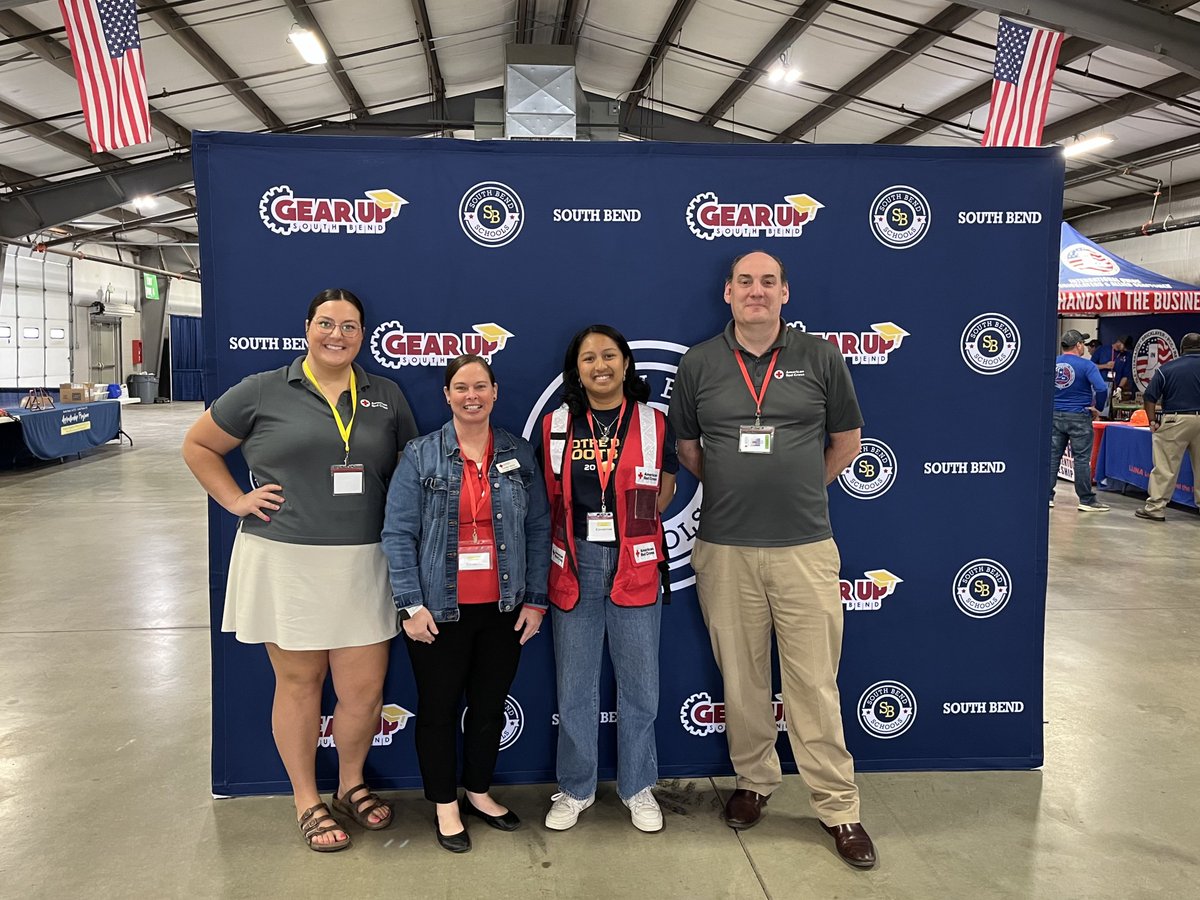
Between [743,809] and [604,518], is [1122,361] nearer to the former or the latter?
[743,809]

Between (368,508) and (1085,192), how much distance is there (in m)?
15.6

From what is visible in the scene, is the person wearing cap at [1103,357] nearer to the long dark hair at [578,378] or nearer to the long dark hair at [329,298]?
the long dark hair at [578,378]

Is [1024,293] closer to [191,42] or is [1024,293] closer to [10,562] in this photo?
[10,562]

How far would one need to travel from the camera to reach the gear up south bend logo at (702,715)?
9.42 feet

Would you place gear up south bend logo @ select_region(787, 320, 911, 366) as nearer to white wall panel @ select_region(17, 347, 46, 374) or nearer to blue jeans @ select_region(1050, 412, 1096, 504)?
blue jeans @ select_region(1050, 412, 1096, 504)

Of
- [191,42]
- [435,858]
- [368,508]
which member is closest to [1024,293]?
[368,508]

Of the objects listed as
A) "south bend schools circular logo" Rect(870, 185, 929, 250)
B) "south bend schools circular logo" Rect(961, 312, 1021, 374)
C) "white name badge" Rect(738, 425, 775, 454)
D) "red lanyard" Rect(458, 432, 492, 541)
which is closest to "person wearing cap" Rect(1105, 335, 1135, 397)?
"south bend schools circular logo" Rect(961, 312, 1021, 374)

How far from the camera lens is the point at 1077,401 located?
7.75 meters

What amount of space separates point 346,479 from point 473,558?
42cm

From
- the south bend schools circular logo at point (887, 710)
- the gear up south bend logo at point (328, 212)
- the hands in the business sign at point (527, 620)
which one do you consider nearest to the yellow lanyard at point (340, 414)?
the gear up south bend logo at point (328, 212)

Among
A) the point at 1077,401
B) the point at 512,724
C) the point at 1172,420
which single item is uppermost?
the point at 1077,401

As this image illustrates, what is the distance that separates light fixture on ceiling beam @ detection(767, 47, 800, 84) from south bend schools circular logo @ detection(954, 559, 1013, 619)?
7663mm

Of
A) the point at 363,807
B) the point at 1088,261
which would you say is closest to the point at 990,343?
the point at 363,807

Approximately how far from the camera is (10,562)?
5.94 metres
